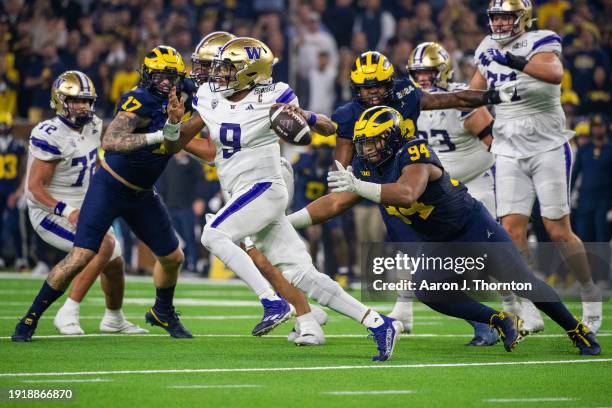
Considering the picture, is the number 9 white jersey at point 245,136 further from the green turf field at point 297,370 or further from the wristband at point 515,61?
the wristband at point 515,61

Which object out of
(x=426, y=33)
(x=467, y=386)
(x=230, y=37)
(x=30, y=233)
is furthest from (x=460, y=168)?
(x=30, y=233)

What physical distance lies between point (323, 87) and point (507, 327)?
9.85 m

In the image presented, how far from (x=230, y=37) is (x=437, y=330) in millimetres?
2752

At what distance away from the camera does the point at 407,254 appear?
347 inches

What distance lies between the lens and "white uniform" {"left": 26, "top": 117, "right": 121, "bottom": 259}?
9.27m

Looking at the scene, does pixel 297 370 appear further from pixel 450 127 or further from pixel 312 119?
pixel 450 127

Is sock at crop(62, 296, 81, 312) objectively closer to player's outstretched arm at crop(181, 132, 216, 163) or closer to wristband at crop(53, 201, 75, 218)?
wristband at crop(53, 201, 75, 218)

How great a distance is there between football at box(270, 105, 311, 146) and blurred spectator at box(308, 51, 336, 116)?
9380 millimetres

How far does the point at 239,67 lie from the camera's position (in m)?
7.86

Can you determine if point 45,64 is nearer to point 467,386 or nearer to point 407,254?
point 407,254

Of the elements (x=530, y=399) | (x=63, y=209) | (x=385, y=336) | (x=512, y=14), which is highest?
(x=512, y=14)

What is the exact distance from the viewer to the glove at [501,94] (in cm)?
834

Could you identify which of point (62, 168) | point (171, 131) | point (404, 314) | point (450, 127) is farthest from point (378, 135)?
point (62, 168)

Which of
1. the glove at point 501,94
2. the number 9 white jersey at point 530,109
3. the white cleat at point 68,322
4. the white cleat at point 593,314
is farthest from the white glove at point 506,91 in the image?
the white cleat at point 68,322
